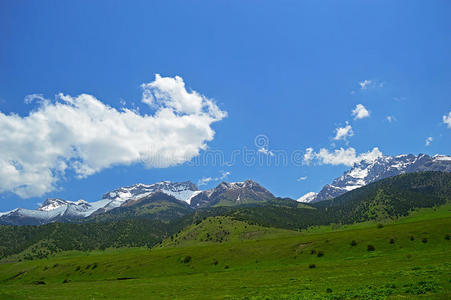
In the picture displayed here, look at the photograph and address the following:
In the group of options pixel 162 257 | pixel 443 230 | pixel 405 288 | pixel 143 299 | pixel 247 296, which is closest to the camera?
pixel 405 288

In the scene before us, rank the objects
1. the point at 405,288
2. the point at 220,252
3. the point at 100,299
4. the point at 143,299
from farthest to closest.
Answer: the point at 220,252, the point at 100,299, the point at 143,299, the point at 405,288

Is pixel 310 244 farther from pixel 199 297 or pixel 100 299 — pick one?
pixel 100 299

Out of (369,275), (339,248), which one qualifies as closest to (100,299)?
(369,275)

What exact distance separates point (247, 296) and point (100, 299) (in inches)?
998

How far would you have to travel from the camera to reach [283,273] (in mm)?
54031

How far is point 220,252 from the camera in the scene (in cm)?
9194

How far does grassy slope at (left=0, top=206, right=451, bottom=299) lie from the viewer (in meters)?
32.7

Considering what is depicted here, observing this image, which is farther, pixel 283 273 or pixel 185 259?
pixel 185 259

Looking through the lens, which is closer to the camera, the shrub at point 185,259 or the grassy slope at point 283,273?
the grassy slope at point 283,273

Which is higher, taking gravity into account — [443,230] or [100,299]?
[443,230]

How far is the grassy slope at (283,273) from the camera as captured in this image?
107 ft

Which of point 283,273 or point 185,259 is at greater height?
point 283,273

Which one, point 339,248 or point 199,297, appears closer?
point 199,297

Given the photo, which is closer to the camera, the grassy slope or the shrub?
the grassy slope
